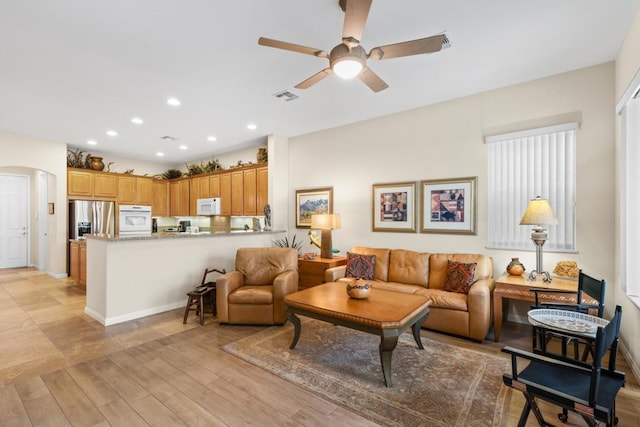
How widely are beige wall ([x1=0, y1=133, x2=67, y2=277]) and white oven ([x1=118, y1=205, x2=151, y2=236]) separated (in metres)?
1.05

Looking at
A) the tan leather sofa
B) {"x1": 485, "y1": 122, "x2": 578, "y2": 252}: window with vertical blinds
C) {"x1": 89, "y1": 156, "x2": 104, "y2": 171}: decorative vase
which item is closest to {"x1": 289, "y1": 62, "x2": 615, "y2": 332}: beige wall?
{"x1": 485, "y1": 122, "x2": 578, "y2": 252}: window with vertical blinds

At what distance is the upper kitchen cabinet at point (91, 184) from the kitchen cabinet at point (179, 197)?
1350mm

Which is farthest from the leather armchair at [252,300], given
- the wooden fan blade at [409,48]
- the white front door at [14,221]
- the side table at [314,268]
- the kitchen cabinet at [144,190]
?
the white front door at [14,221]

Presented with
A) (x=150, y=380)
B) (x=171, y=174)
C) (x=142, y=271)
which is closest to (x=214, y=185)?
(x=171, y=174)

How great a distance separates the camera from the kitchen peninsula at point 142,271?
3859 millimetres

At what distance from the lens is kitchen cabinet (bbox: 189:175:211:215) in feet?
24.3

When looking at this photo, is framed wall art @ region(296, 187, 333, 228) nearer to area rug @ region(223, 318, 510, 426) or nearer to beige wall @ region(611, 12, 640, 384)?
area rug @ region(223, 318, 510, 426)

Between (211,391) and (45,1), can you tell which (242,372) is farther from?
(45,1)

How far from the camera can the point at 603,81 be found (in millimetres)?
3271

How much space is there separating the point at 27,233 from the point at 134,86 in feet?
24.2

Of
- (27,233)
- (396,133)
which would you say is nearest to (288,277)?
(396,133)

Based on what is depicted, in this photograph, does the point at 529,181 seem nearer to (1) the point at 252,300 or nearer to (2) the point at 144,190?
(1) the point at 252,300

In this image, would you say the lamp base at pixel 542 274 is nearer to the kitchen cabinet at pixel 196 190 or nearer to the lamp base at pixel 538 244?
the lamp base at pixel 538 244

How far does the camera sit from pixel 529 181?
368 cm
